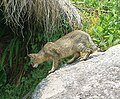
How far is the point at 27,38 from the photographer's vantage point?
5.80 metres

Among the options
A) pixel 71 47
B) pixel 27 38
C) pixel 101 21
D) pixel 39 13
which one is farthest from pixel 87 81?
pixel 101 21

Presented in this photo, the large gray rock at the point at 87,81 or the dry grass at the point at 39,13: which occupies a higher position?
the dry grass at the point at 39,13

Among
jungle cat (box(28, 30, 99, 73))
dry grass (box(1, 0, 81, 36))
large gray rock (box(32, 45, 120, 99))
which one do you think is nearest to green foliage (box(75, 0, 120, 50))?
dry grass (box(1, 0, 81, 36))

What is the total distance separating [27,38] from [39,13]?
452 mm

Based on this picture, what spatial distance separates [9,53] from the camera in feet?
19.2

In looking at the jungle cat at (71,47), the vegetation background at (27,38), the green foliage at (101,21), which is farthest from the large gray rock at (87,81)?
the green foliage at (101,21)

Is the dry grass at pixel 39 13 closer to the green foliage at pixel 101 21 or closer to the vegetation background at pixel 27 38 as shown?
the vegetation background at pixel 27 38

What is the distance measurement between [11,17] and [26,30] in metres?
0.48

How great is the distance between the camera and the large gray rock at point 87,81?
13.4 feet

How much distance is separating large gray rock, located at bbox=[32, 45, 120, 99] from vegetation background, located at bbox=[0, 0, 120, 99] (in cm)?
86

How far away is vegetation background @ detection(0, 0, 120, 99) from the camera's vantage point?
18.3 feet

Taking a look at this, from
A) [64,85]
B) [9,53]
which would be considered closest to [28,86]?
[9,53]

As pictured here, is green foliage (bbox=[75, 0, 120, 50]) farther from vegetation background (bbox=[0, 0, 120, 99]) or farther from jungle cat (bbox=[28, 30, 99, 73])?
jungle cat (bbox=[28, 30, 99, 73])

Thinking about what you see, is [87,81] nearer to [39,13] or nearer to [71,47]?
[71,47]
